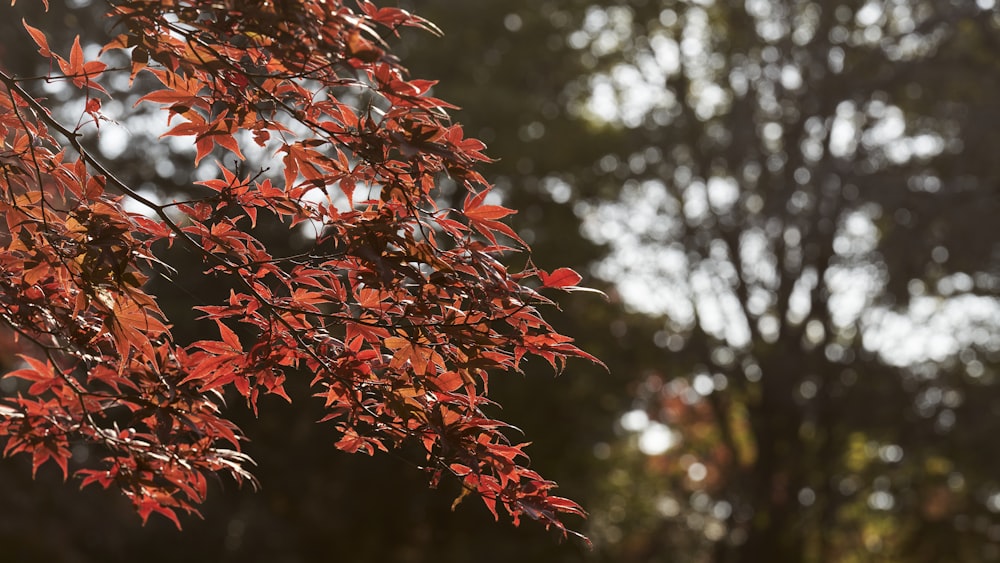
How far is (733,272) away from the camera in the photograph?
11.4 metres

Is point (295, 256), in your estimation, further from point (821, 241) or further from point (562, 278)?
point (821, 241)

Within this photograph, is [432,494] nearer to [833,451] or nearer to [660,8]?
[833,451]

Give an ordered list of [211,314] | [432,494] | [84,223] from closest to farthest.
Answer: [84,223] → [211,314] → [432,494]

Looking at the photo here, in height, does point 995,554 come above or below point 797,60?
below

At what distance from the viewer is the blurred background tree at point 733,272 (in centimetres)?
952

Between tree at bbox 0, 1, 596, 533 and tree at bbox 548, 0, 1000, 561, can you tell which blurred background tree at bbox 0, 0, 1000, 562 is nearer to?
tree at bbox 548, 0, 1000, 561

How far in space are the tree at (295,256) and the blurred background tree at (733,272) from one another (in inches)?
255

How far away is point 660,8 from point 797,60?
1.57 meters

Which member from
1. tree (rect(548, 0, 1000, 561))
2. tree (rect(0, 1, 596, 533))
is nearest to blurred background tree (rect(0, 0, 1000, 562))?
tree (rect(548, 0, 1000, 561))

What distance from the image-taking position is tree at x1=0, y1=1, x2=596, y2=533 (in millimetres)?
1858

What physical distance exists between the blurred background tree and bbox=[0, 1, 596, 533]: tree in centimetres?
649

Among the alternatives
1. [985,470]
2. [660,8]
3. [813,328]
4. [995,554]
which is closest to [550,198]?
[660,8]

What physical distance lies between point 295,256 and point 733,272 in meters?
9.74

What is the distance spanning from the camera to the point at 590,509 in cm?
1052
